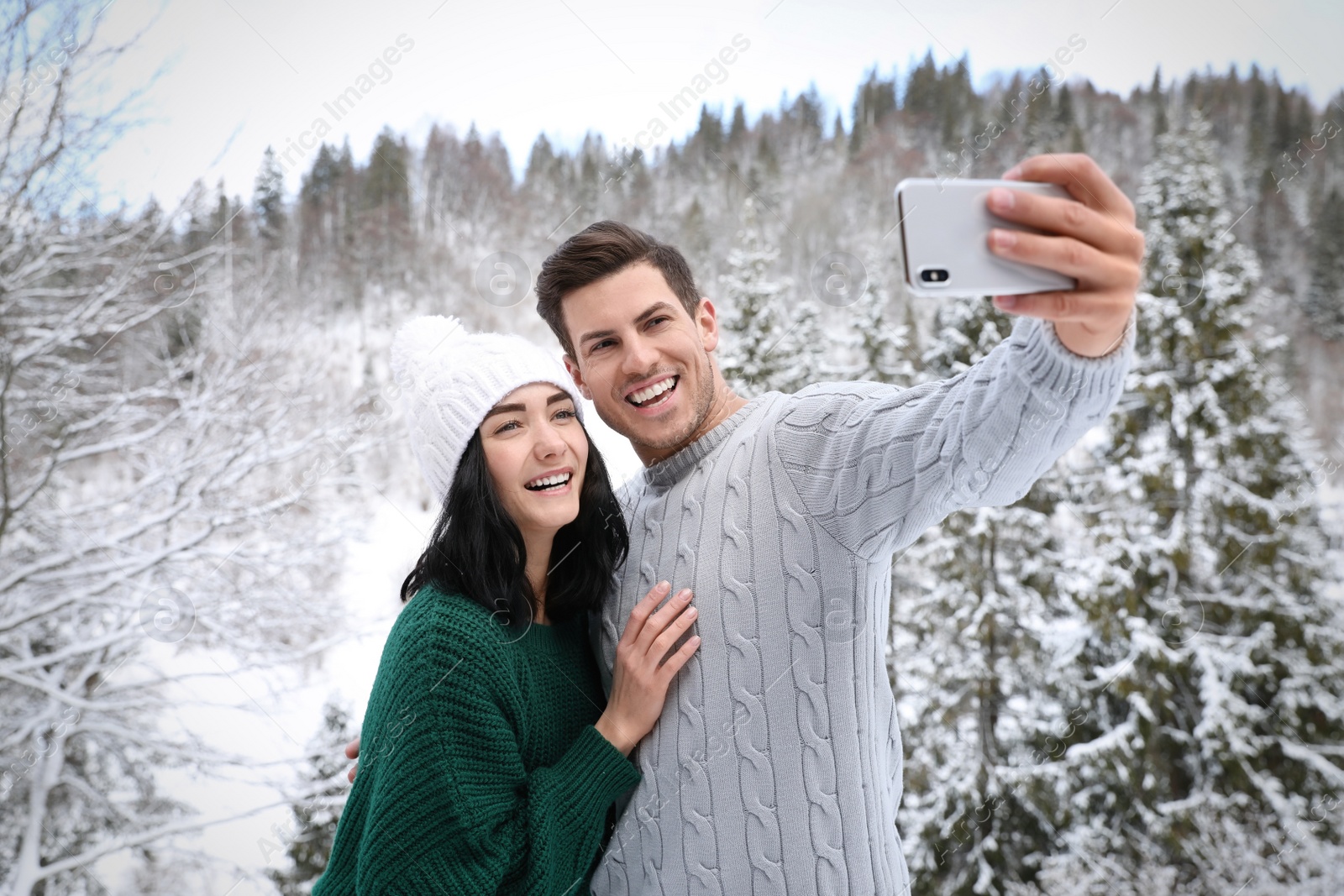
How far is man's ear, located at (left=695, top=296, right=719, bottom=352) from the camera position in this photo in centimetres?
157

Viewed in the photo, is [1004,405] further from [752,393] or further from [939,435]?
[752,393]

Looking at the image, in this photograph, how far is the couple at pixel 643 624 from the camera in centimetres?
115

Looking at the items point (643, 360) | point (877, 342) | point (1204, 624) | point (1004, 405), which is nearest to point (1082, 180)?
point (1004, 405)

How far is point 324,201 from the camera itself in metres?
6.46

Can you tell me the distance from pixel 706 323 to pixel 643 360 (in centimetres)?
25

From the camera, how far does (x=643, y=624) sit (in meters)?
1.29

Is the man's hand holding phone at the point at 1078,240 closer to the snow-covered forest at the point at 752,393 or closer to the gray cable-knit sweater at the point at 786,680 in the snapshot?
the gray cable-knit sweater at the point at 786,680

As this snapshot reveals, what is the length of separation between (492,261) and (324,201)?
4.71 ft

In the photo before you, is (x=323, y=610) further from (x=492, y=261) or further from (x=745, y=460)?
(x=745, y=460)

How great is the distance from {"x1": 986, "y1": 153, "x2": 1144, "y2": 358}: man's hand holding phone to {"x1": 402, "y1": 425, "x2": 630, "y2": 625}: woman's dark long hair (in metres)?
0.86

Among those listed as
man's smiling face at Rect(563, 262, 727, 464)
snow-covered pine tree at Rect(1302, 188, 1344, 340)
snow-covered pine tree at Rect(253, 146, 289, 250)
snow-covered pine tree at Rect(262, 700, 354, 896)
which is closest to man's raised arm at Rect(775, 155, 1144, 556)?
man's smiling face at Rect(563, 262, 727, 464)

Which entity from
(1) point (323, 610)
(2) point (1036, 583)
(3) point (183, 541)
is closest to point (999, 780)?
(2) point (1036, 583)

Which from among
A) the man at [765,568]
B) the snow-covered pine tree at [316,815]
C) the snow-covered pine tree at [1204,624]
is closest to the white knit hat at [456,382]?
the man at [765,568]

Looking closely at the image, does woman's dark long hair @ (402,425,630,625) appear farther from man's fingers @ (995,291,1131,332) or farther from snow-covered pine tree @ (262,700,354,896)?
snow-covered pine tree @ (262,700,354,896)
